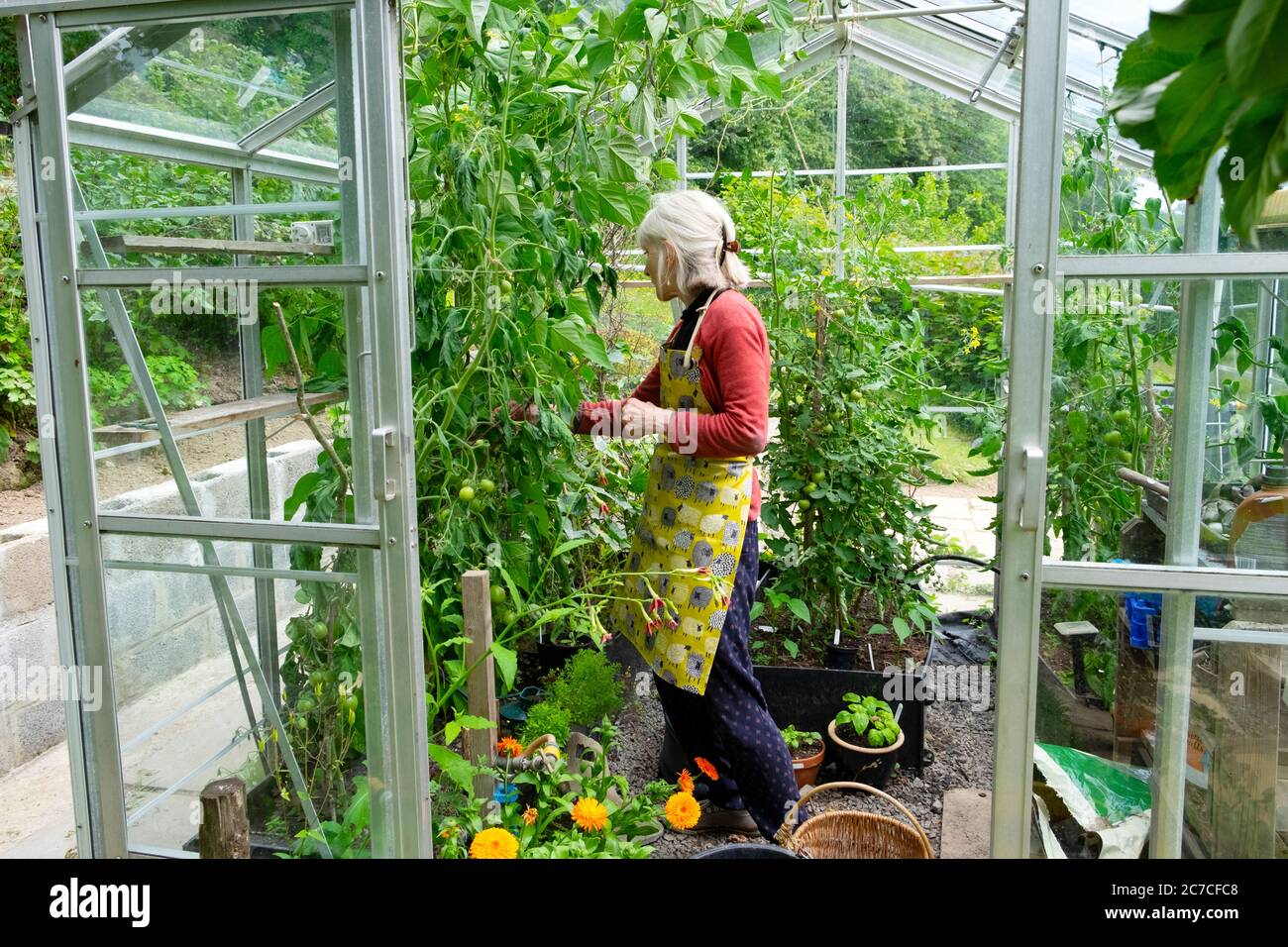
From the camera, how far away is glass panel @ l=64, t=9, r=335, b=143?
1.91m

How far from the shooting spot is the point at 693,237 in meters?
2.50

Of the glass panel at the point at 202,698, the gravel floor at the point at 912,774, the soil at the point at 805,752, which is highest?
the glass panel at the point at 202,698

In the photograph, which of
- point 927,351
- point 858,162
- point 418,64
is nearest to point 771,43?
point 927,351

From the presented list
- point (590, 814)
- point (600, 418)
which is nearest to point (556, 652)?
point (600, 418)

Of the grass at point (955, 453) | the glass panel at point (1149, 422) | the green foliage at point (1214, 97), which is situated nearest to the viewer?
the green foliage at point (1214, 97)

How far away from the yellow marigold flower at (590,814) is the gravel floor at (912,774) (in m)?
0.59

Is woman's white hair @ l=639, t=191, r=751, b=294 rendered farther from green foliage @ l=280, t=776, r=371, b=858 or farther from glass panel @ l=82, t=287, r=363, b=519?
green foliage @ l=280, t=776, r=371, b=858

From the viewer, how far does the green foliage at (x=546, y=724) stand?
2.94 m

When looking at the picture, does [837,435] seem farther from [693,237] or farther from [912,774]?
[693,237]

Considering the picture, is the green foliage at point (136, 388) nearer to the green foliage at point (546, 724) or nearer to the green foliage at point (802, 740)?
the green foliage at point (546, 724)

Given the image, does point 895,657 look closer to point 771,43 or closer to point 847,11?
point 771,43

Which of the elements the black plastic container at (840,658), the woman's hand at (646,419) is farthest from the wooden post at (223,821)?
the black plastic container at (840,658)

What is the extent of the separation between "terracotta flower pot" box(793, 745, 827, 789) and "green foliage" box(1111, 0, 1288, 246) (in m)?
2.59
